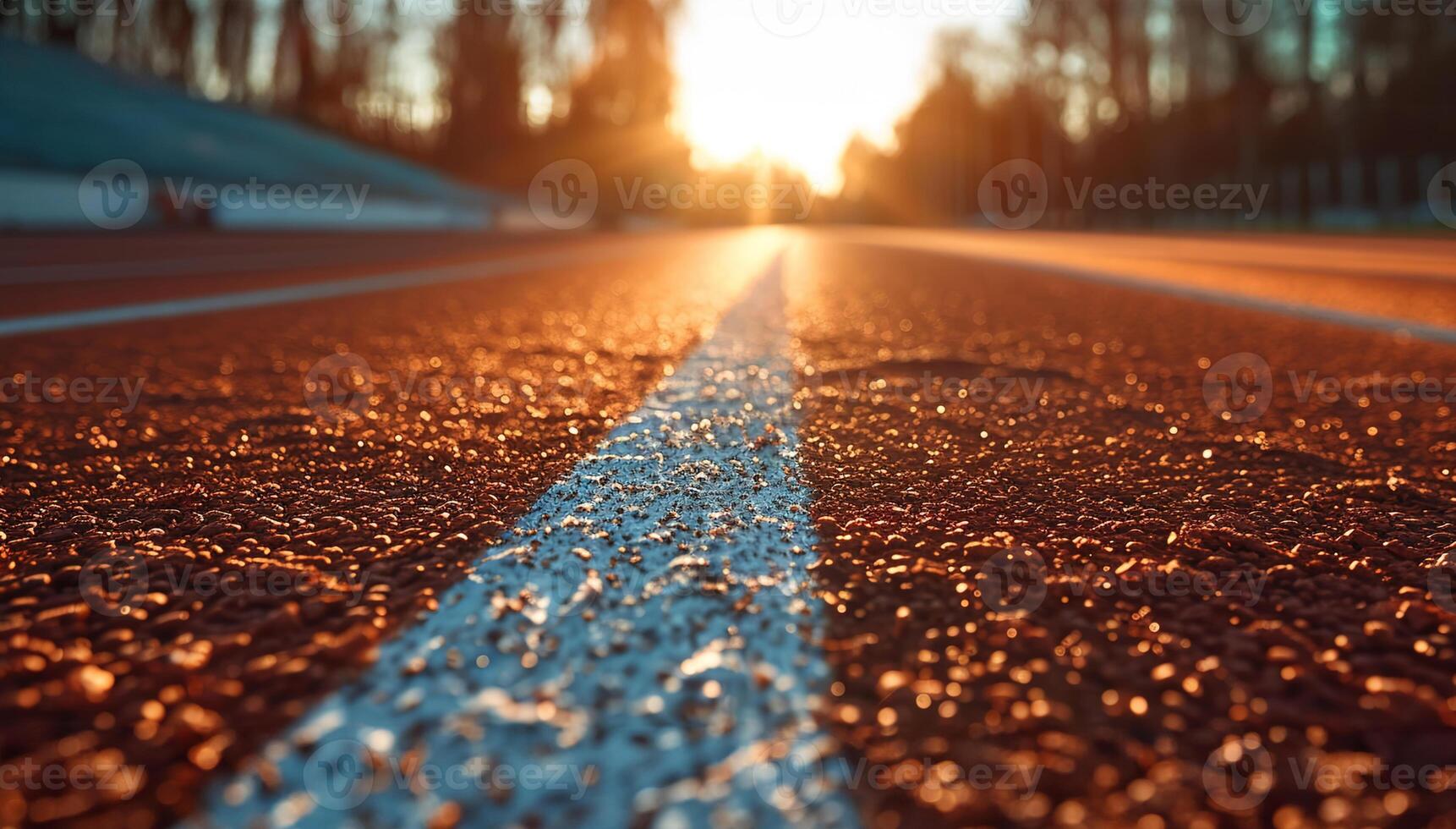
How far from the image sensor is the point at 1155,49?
53.0 metres

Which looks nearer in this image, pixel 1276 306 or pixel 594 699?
pixel 594 699

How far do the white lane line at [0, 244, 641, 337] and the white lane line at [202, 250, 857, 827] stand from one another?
4.25 m

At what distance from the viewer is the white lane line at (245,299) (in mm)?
4879

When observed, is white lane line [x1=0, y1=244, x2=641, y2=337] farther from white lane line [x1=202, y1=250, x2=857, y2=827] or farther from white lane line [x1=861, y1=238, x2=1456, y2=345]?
white lane line [x1=861, y1=238, x2=1456, y2=345]

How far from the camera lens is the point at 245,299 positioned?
20.2 feet

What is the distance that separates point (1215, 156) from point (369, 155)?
3794 centimetres

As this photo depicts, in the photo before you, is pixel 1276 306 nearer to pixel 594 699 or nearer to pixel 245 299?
pixel 594 699

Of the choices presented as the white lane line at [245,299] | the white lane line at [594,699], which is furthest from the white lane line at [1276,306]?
the white lane line at [245,299]

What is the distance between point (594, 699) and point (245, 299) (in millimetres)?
5902

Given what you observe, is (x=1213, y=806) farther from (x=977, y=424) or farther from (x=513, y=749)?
(x=977, y=424)

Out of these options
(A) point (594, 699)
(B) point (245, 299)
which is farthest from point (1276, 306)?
(B) point (245, 299)

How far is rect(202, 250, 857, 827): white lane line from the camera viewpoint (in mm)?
870

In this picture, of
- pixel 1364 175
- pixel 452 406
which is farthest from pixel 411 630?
pixel 1364 175

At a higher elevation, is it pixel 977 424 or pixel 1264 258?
pixel 1264 258
